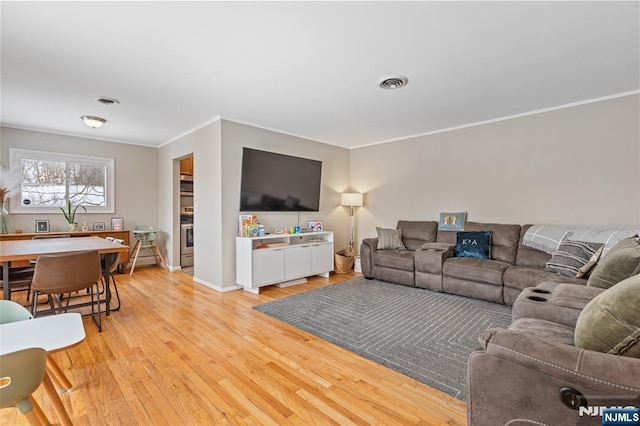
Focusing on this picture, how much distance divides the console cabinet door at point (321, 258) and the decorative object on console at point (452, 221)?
1791mm

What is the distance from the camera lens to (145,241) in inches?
211

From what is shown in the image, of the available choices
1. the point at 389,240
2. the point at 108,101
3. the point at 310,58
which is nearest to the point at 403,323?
the point at 389,240

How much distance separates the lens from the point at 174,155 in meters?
5.31

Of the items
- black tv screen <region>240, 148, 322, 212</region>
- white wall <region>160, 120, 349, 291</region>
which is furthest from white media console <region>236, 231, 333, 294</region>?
black tv screen <region>240, 148, 322, 212</region>

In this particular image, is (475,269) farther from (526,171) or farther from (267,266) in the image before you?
(267,266)

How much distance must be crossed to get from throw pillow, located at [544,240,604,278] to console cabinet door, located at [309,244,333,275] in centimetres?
290

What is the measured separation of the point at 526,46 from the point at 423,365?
2536mm

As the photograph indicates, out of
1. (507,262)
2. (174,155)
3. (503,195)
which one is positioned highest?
(174,155)

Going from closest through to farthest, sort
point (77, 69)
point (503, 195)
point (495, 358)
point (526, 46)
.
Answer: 1. point (495, 358)
2. point (526, 46)
3. point (77, 69)
4. point (503, 195)

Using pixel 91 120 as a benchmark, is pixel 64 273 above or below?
below

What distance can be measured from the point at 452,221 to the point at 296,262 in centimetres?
242

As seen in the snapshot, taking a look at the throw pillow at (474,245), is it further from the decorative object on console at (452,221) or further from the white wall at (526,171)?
the white wall at (526,171)

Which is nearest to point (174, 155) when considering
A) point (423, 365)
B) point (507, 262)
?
point (423, 365)

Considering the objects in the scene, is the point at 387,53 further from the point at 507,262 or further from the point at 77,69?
the point at 507,262
